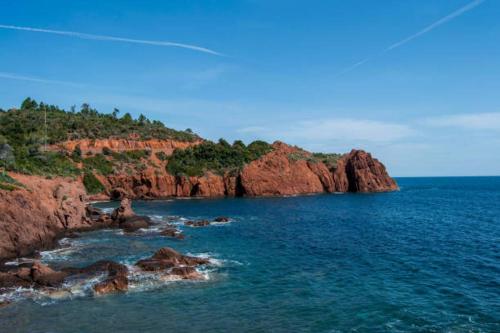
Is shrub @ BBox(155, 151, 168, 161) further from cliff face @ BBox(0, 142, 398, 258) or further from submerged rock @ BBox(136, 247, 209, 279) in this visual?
submerged rock @ BBox(136, 247, 209, 279)


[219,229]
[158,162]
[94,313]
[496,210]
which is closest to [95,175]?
[158,162]

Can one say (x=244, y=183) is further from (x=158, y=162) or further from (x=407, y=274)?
(x=407, y=274)

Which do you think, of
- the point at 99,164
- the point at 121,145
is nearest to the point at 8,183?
the point at 99,164

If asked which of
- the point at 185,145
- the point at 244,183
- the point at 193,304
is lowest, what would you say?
the point at 193,304

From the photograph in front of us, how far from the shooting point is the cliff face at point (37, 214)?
39175mm

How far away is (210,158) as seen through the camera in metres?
119

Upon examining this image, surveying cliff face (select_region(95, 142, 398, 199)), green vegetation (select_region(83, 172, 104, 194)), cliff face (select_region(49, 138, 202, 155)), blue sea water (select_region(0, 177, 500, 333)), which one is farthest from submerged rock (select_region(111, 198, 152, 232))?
cliff face (select_region(49, 138, 202, 155))

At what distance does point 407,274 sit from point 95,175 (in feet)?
272

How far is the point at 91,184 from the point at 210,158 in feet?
114

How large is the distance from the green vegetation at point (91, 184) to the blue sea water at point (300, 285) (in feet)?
148

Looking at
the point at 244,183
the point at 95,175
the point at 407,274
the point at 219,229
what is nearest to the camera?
the point at 407,274

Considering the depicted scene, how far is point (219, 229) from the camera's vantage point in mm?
57094

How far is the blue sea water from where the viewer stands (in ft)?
75.7

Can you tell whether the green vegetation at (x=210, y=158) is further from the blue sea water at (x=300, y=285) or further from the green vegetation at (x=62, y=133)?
the blue sea water at (x=300, y=285)
